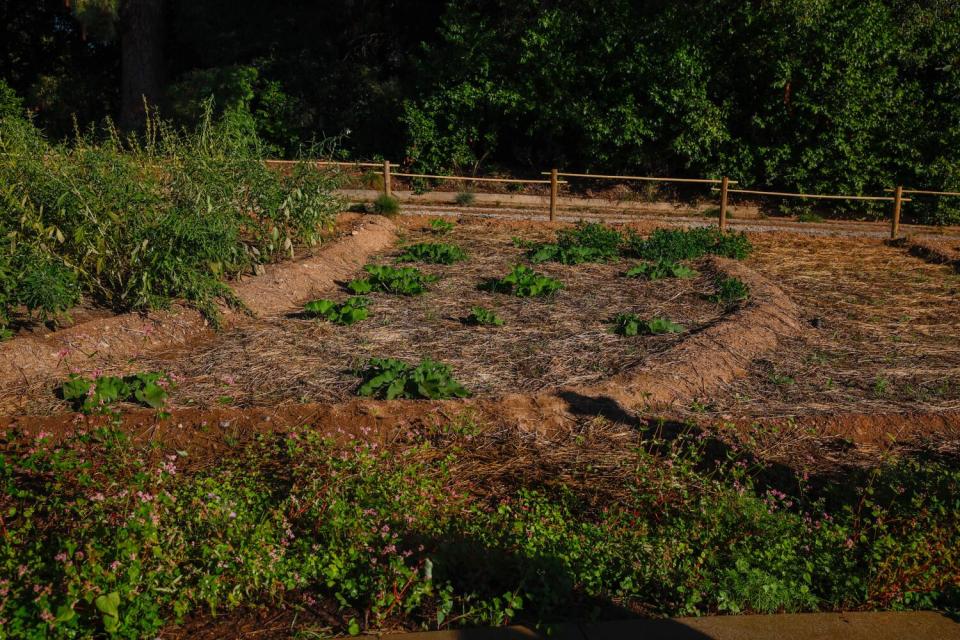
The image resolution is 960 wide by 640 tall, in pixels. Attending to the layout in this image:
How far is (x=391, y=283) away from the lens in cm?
878

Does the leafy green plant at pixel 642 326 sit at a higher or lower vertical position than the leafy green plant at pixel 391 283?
lower

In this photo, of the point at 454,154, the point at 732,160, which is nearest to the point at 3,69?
the point at 454,154

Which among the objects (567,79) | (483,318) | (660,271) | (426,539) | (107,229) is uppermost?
(567,79)

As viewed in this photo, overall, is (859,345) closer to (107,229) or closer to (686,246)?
(686,246)

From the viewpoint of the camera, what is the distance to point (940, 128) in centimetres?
1803

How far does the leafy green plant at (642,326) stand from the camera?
7.27m

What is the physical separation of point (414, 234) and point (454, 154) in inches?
319

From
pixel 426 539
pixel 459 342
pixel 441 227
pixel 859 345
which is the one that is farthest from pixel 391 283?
pixel 426 539

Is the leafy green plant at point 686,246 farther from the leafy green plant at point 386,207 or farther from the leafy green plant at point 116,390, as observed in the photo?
the leafy green plant at point 116,390

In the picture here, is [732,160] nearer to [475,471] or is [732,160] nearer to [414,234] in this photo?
[414,234]

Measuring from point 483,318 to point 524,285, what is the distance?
132 cm

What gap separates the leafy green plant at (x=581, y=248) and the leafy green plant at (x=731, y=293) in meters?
2.22

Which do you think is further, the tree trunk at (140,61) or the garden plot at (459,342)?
the tree trunk at (140,61)

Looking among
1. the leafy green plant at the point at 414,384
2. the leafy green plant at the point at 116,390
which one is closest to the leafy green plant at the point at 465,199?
the leafy green plant at the point at 414,384
